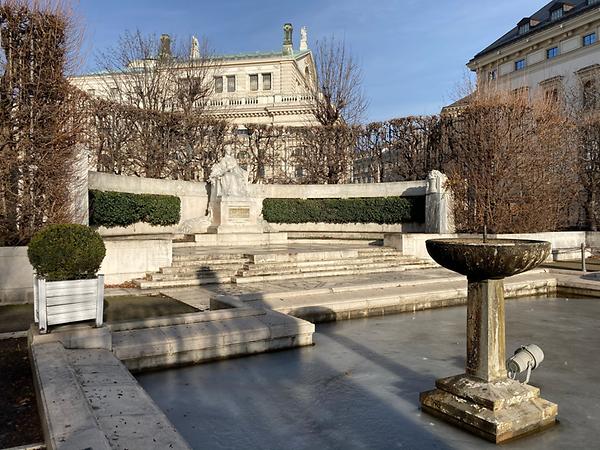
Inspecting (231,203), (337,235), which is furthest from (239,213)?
(337,235)

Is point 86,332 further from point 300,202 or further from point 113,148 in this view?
point 300,202

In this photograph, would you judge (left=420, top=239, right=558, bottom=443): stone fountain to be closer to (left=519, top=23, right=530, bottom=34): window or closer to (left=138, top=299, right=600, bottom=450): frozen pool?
(left=138, top=299, right=600, bottom=450): frozen pool

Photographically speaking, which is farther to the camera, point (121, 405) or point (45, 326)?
point (45, 326)

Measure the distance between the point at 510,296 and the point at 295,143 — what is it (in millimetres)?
17334

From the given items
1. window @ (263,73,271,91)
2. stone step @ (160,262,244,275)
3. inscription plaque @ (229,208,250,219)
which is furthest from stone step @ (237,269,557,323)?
window @ (263,73,271,91)

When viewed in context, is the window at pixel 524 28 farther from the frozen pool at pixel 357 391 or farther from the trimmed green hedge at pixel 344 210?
the frozen pool at pixel 357 391

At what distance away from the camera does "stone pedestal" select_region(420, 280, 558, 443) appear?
370 cm

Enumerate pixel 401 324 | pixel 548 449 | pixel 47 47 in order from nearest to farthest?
pixel 548 449, pixel 401 324, pixel 47 47

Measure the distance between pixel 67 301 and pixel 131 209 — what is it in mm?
11951

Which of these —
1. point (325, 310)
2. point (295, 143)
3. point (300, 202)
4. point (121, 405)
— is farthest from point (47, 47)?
point (295, 143)

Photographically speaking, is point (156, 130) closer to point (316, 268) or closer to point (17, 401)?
point (316, 268)

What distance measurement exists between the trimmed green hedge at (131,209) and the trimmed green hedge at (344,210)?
5540 mm

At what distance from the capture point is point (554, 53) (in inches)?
1709

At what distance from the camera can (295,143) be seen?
25.9m
